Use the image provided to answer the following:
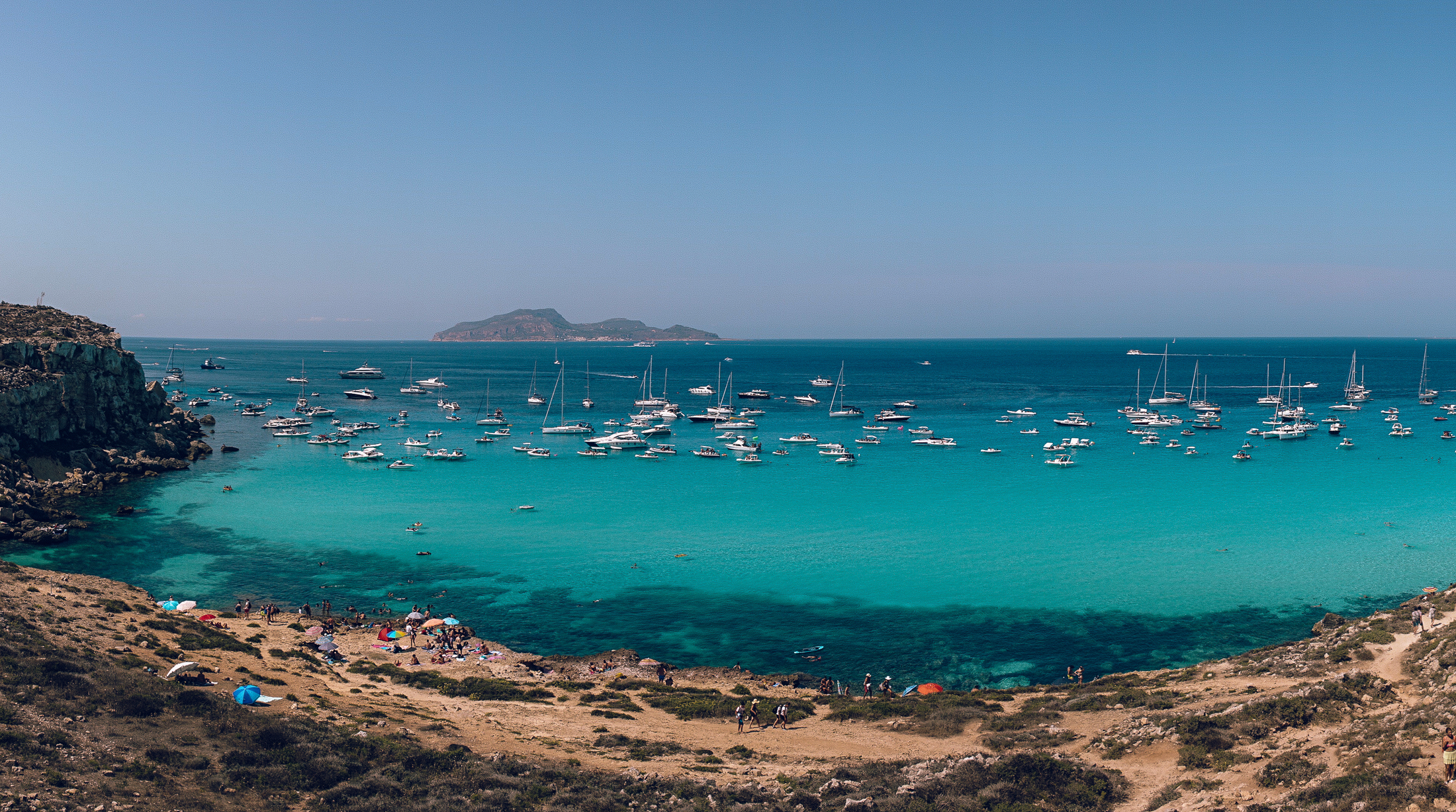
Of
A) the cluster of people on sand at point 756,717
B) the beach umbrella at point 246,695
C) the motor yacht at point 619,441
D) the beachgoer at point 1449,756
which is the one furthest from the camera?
the motor yacht at point 619,441

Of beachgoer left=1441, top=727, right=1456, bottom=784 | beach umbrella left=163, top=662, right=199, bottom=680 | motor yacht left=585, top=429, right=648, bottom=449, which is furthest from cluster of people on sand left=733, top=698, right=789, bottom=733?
motor yacht left=585, top=429, right=648, bottom=449

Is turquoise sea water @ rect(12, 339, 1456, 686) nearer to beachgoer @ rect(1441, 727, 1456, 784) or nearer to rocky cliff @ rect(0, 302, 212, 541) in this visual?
rocky cliff @ rect(0, 302, 212, 541)

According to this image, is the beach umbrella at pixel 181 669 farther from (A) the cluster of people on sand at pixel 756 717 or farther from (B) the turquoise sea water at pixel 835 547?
(A) the cluster of people on sand at pixel 756 717

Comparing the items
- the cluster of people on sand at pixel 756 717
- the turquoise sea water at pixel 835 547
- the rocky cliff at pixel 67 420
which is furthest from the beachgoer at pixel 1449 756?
the rocky cliff at pixel 67 420

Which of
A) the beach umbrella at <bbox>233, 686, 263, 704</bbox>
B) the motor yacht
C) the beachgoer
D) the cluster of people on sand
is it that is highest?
the beachgoer

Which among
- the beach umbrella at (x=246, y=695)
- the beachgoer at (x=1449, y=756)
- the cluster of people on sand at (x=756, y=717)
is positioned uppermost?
the beachgoer at (x=1449, y=756)

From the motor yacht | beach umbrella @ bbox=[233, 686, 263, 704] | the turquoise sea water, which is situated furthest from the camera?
the motor yacht

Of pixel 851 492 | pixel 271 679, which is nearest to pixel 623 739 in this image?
pixel 271 679

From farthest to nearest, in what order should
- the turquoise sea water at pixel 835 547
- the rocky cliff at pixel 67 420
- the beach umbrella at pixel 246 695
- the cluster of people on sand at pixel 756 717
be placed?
the rocky cliff at pixel 67 420 → the turquoise sea water at pixel 835 547 → the cluster of people on sand at pixel 756 717 → the beach umbrella at pixel 246 695
